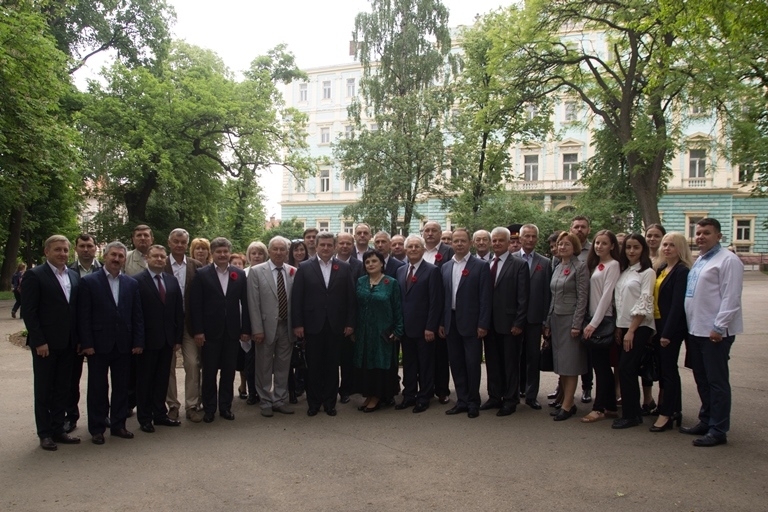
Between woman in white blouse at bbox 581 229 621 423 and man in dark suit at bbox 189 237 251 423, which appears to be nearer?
woman in white blouse at bbox 581 229 621 423

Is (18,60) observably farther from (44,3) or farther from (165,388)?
(165,388)

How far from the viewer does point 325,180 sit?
54.5 metres

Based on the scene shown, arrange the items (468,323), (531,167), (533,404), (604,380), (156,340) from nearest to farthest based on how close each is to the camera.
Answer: (156,340), (604,380), (468,323), (533,404), (531,167)

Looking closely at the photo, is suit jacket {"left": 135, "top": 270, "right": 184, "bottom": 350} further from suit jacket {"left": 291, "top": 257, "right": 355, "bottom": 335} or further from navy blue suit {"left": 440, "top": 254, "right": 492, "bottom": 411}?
navy blue suit {"left": 440, "top": 254, "right": 492, "bottom": 411}

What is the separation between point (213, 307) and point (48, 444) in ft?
6.46

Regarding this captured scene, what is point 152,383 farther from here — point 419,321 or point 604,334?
point 604,334

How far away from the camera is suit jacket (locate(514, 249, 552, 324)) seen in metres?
6.67

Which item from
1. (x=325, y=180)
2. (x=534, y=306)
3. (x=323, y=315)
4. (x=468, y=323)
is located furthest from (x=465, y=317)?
(x=325, y=180)

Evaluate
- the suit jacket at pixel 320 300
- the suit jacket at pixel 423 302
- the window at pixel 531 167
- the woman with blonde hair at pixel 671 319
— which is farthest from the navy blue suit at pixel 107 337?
the window at pixel 531 167

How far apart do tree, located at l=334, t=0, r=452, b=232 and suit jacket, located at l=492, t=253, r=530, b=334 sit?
1847 cm

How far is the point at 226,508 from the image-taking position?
13.9ft

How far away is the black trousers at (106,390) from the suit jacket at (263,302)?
140cm

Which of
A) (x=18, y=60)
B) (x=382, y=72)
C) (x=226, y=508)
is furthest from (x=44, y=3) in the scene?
(x=226, y=508)

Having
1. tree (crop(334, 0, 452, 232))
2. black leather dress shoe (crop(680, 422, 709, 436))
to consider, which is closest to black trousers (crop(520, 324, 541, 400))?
black leather dress shoe (crop(680, 422, 709, 436))
